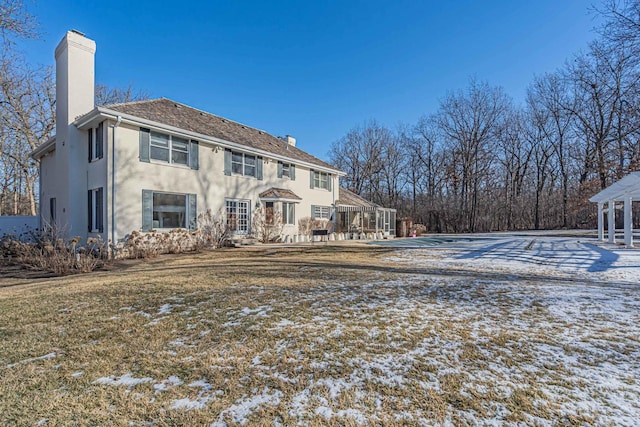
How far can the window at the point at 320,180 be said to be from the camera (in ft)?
67.7

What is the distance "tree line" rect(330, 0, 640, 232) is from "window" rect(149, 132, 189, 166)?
84.0ft

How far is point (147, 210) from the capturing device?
12180mm

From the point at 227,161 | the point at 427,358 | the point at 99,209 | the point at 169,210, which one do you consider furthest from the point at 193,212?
the point at 427,358

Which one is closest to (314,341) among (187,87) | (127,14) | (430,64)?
(127,14)

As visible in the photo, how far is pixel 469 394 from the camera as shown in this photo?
2.40 m

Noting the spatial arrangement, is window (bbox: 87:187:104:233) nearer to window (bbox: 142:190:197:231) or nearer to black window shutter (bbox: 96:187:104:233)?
black window shutter (bbox: 96:187:104:233)

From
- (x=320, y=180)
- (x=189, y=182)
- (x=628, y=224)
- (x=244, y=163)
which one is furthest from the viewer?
(x=320, y=180)

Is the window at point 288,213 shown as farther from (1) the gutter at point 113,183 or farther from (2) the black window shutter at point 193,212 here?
(1) the gutter at point 113,183

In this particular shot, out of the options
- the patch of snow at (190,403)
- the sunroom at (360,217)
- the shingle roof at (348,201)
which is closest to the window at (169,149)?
the sunroom at (360,217)

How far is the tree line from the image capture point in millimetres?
27291

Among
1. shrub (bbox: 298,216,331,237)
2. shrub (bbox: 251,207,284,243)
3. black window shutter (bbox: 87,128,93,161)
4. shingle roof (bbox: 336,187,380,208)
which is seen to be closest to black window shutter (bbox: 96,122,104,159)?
black window shutter (bbox: 87,128,93,161)

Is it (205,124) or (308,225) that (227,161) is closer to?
(205,124)

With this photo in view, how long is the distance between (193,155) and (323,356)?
12.8 m

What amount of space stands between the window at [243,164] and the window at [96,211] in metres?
5.76
